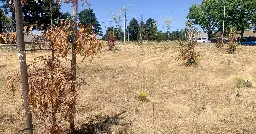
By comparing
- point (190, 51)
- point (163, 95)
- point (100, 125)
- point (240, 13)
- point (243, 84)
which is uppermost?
point (240, 13)

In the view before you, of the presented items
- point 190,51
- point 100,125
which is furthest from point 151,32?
point 100,125

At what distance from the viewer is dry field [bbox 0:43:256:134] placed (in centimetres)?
1731

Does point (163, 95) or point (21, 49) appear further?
point (163, 95)

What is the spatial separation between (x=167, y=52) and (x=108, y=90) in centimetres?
1353

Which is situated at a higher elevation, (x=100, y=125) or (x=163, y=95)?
(x=163, y=95)

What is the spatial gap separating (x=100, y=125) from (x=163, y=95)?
6045 mm

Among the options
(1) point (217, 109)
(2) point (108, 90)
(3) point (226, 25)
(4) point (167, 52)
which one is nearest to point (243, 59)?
(4) point (167, 52)

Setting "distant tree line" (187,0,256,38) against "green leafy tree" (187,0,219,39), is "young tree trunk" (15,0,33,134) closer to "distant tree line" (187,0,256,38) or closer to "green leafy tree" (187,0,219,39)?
"distant tree line" (187,0,256,38)

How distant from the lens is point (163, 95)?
21.7 meters

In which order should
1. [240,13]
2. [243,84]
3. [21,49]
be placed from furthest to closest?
1. [240,13]
2. [243,84]
3. [21,49]

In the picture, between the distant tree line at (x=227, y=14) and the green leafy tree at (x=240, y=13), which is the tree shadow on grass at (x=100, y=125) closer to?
the distant tree line at (x=227, y=14)

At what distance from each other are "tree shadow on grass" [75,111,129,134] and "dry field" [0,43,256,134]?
7 centimetres

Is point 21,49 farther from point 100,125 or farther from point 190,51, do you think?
point 190,51

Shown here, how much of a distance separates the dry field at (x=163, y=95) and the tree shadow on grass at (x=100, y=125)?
0.07 meters
